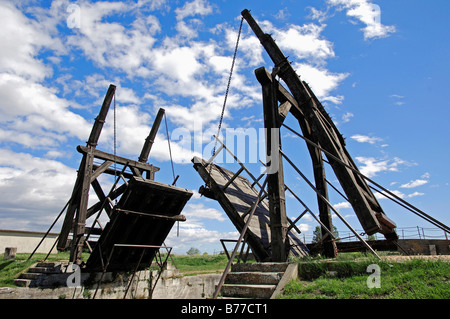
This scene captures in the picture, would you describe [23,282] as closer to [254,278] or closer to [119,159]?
[119,159]

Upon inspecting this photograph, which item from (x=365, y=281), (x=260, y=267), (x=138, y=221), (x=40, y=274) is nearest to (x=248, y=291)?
(x=260, y=267)

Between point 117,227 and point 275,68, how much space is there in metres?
6.08

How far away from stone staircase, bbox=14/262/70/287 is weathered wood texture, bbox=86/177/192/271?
0.94m

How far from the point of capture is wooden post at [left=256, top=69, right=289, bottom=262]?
5.76 meters

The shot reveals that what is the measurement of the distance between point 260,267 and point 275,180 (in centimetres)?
193

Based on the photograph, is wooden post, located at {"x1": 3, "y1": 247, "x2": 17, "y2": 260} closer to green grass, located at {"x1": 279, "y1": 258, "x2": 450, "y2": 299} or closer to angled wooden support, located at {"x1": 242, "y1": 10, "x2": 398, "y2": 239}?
green grass, located at {"x1": 279, "y1": 258, "x2": 450, "y2": 299}

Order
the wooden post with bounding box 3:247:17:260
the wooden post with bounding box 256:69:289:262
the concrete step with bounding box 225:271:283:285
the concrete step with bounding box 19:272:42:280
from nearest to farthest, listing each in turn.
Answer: the concrete step with bounding box 225:271:283:285 < the wooden post with bounding box 256:69:289:262 < the concrete step with bounding box 19:272:42:280 < the wooden post with bounding box 3:247:17:260

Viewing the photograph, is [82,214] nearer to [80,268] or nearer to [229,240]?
[80,268]

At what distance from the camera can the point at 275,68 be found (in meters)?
7.48

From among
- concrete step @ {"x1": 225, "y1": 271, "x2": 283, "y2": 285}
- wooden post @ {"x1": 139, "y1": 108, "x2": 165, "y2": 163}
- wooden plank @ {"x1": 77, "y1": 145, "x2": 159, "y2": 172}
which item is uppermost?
wooden post @ {"x1": 139, "y1": 108, "x2": 165, "y2": 163}

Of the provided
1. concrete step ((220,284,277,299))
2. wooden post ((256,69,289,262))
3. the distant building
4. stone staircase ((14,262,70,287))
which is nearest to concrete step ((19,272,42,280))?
stone staircase ((14,262,70,287))

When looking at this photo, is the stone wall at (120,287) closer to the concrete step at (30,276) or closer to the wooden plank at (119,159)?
the concrete step at (30,276)

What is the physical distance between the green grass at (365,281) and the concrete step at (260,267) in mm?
310
